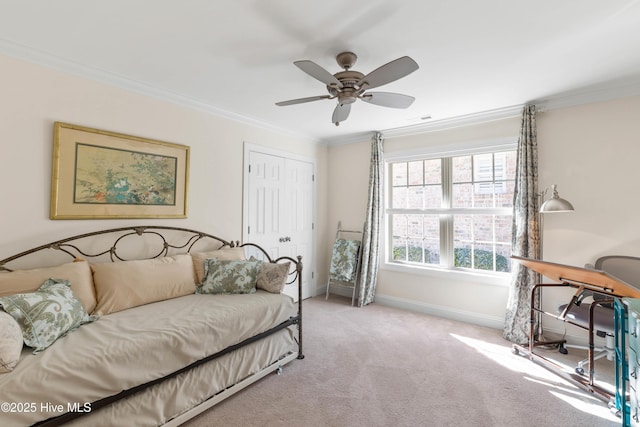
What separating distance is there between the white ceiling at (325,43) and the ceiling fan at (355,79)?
19cm

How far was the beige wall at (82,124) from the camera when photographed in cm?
217

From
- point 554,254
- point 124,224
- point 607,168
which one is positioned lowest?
point 554,254

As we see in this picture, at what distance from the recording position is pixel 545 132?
10.5ft

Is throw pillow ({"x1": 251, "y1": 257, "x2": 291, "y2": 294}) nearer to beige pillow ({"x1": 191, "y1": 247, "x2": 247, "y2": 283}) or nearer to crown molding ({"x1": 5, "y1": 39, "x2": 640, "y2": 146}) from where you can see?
beige pillow ({"x1": 191, "y1": 247, "x2": 247, "y2": 283})

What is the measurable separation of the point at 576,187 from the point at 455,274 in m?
1.61

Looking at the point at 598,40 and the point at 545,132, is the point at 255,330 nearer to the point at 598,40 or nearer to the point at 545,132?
the point at 598,40

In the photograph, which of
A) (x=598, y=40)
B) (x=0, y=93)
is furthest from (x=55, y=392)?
(x=598, y=40)

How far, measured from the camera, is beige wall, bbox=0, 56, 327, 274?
7.11 feet

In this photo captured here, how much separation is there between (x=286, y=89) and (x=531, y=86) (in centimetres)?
241

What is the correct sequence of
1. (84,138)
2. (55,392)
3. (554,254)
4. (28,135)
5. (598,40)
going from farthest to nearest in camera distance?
(554,254)
(84,138)
(28,135)
(598,40)
(55,392)

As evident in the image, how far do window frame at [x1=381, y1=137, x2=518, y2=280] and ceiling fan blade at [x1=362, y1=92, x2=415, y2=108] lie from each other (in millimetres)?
1740

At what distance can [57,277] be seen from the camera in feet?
6.78

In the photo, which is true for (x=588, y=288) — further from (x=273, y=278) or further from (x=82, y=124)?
(x=82, y=124)

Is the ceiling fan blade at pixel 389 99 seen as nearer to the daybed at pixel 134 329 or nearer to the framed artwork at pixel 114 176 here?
the daybed at pixel 134 329
